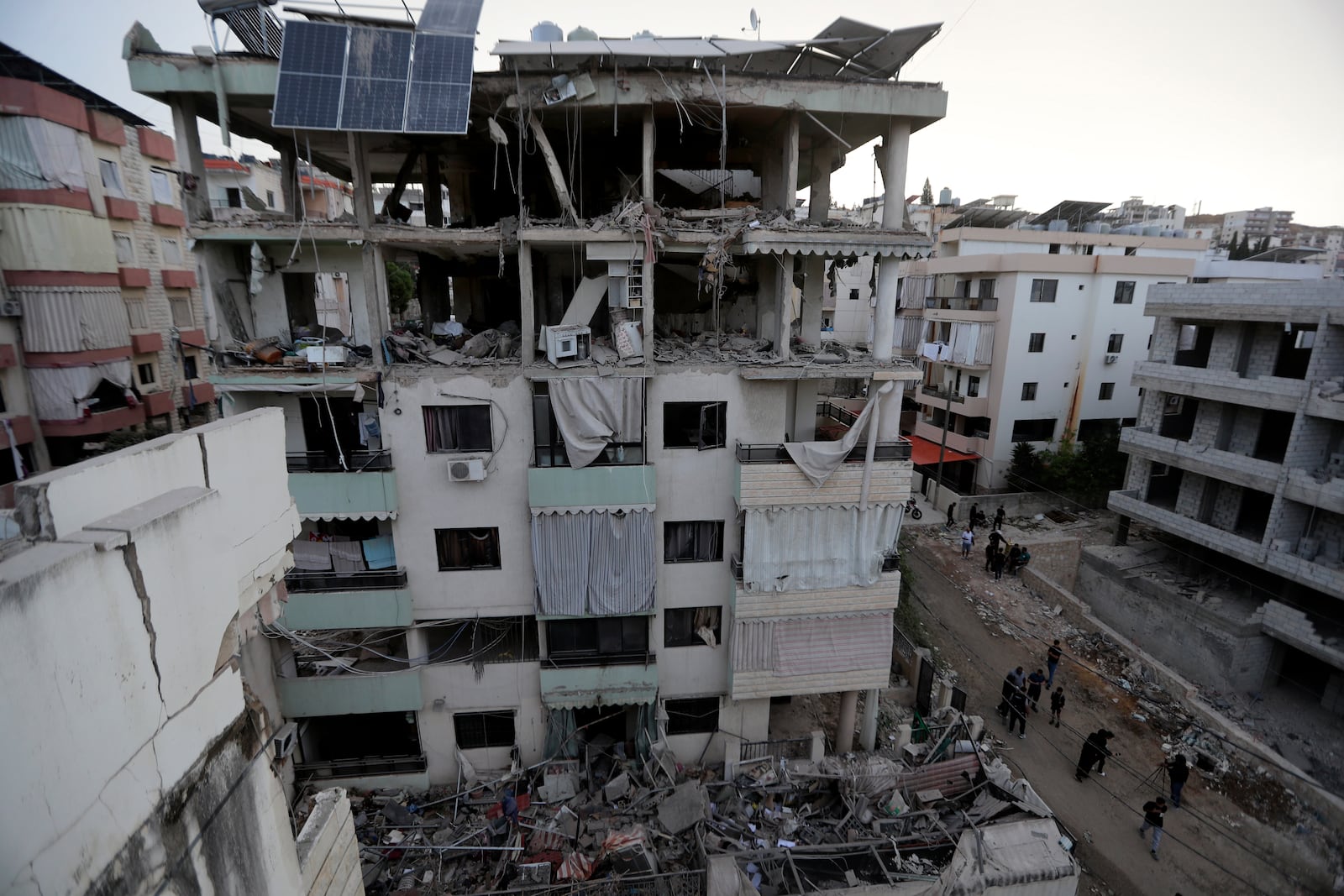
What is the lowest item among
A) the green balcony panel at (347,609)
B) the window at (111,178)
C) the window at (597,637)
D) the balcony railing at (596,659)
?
the balcony railing at (596,659)

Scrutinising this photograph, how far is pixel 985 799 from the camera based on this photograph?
1477 cm

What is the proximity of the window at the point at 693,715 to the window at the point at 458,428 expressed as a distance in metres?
8.88

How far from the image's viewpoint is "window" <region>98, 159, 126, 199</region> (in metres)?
23.1

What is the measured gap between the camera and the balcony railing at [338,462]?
46.9 ft

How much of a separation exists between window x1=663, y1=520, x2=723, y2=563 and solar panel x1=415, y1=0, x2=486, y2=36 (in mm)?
12441

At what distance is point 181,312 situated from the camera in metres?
28.0

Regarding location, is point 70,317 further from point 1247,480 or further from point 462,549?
point 1247,480

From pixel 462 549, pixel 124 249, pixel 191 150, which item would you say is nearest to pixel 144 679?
pixel 462 549

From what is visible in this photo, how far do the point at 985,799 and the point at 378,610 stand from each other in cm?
1545

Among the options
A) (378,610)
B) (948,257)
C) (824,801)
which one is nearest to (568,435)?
(378,610)

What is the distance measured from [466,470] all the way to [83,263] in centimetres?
1903

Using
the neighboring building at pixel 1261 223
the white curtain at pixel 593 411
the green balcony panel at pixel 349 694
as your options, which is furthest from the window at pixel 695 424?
the neighboring building at pixel 1261 223

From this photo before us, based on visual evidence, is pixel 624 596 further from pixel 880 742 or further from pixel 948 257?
pixel 948 257

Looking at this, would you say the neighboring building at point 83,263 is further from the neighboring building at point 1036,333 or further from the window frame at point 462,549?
the neighboring building at point 1036,333
